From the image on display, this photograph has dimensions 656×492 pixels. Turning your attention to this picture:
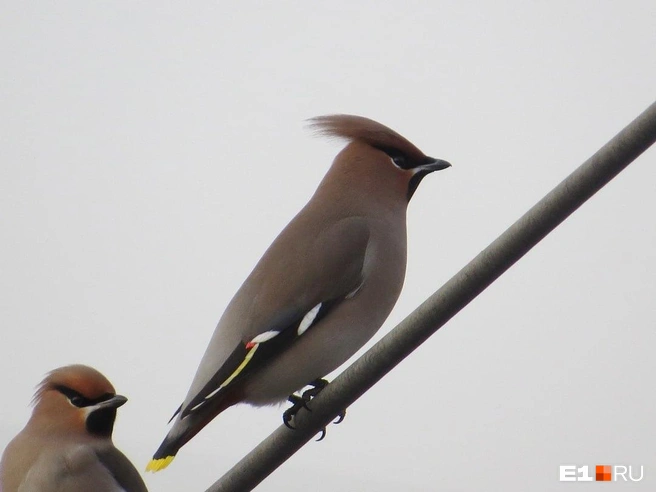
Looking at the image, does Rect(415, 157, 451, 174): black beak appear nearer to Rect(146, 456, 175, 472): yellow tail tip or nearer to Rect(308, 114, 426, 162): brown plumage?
Rect(308, 114, 426, 162): brown plumage

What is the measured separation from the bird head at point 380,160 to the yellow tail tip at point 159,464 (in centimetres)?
107

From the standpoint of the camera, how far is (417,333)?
182 cm

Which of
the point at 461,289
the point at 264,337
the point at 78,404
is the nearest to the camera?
the point at 461,289

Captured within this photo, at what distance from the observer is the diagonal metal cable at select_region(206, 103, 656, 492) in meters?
1.59

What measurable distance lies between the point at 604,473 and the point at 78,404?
3.28 metres

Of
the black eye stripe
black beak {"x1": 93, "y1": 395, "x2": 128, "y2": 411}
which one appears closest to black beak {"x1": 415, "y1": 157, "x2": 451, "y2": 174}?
black beak {"x1": 93, "y1": 395, "x2": 128, "y2": 411}

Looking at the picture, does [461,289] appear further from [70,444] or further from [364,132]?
[70,444]

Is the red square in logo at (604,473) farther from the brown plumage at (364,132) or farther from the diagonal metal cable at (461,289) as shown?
the diagonal metal cable at (461,289)

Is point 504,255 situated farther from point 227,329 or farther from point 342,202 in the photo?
point 342,202

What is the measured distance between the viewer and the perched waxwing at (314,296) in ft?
8.68

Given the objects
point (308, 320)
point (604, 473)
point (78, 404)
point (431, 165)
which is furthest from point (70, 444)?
point (604, 473)

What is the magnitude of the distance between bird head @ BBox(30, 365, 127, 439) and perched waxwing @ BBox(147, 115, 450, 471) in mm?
1196

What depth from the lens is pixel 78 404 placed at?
3941 millimetres

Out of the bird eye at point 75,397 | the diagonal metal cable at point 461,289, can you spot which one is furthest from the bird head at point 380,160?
the bird eye at point 75,397
